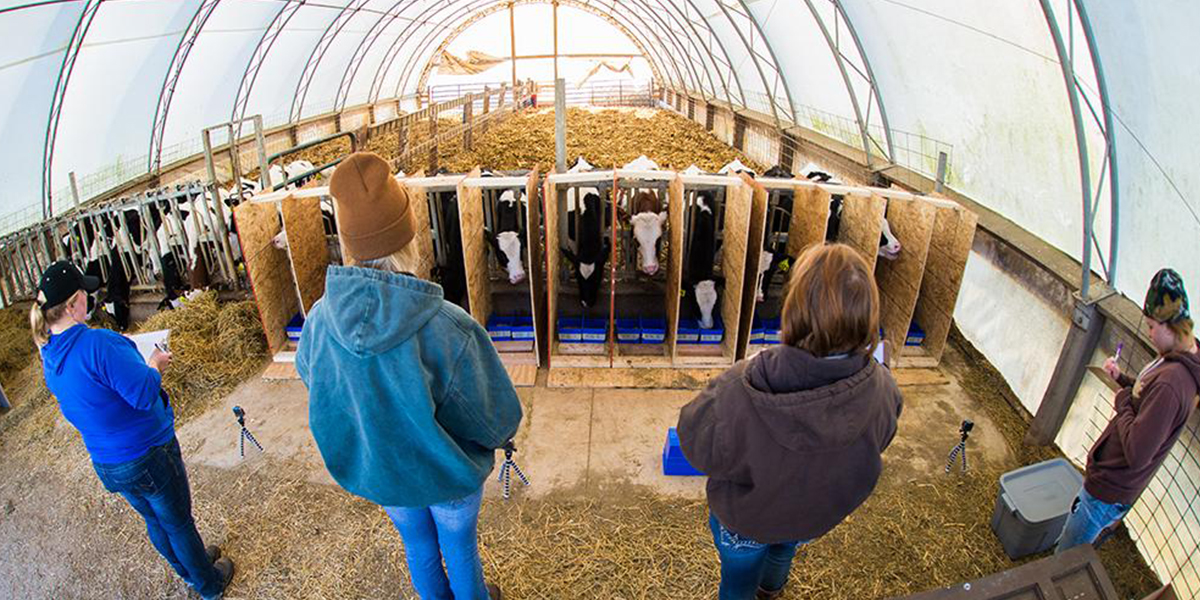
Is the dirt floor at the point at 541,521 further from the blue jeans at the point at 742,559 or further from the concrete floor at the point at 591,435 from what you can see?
the blue jeans at the point at 742,559

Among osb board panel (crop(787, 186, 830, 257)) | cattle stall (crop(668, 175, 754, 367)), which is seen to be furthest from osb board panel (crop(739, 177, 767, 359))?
osb board panel (crop(787, 186, 830, 257))

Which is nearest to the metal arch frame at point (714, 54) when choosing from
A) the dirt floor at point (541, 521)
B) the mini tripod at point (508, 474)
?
the dirt floor at point (541, 521)

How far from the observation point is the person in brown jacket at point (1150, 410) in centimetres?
262

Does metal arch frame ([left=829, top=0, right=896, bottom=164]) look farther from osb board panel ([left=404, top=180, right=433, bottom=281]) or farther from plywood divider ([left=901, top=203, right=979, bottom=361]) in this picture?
osb board panel ([left=404, top=180, right=433, bottom=281])

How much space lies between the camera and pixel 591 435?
16.3 feet

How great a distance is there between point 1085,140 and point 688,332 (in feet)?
11.1

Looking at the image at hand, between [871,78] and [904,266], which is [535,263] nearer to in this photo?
[904,266]

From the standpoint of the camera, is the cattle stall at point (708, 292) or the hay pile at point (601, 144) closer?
the cattle stall at point (708, 292)

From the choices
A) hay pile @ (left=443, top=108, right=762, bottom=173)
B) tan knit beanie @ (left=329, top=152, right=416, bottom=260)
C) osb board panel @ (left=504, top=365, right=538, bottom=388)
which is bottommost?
osb board panel @ (left=504, top=365, right=538, bottom=388)

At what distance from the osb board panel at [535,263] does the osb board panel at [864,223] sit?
9.49ft

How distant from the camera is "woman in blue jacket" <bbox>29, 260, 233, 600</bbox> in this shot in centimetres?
269

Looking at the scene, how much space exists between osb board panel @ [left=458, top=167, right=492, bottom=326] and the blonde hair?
2630mm

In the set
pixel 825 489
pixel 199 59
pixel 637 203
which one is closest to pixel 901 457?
pixel 825 489

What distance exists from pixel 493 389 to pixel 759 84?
13198mm
